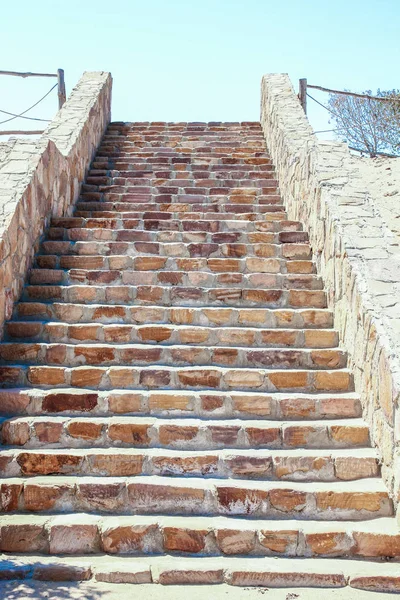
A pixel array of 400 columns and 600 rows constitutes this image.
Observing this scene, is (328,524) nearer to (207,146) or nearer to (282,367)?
(282,367)

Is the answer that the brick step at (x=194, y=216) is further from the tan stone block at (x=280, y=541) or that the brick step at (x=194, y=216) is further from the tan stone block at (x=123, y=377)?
the tan stone block at (x=280, y=541)

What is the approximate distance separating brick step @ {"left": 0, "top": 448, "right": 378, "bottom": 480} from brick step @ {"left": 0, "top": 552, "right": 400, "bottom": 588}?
1.50 ft

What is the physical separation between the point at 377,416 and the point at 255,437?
23.2 inches

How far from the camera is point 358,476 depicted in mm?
2850

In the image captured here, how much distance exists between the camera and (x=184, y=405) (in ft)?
10.5

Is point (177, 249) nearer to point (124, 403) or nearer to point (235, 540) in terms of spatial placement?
point (124, 403)

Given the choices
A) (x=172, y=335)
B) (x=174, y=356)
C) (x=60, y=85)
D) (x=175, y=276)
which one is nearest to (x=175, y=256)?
(x=175, y=276)

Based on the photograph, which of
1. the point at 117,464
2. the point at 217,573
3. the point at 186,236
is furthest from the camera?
the point at 186,236

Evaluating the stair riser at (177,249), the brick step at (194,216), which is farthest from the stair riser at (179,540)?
the brick step at (194,216)

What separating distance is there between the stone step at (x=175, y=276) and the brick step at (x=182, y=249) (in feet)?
0.57

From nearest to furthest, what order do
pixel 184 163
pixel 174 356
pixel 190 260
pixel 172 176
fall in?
pixel 174 356 → pixel 190 260 → pixel 172 176 → pixel 184 163

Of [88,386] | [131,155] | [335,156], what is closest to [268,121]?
[131,155]

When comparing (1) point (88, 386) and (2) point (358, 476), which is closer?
(2) point (358, 476)

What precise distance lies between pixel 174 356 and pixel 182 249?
1.11 meters
